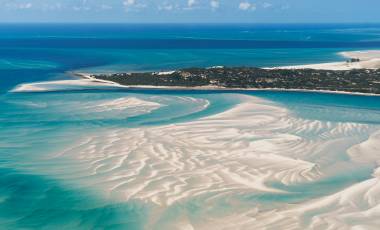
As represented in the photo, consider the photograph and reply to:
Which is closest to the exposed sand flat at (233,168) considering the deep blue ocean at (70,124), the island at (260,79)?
the deep blue ocean at (70,124)

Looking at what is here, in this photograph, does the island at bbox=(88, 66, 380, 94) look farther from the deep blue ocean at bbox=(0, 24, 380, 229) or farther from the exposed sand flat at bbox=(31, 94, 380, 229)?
the exposed sand flat at bbox=(31, 94, 380, 229)

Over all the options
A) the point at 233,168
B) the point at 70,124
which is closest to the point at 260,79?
the point at 70,124

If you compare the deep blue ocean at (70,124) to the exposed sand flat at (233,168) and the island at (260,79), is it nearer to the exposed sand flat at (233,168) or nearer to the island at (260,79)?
the exposed sand flat at (233,168)

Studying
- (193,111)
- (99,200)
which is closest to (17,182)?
(99,200)

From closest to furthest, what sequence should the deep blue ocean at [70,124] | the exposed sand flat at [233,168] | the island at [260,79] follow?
the exposed sand flat at [233,168]
the deep blue ocean at [70,124]
the island at [260,79]

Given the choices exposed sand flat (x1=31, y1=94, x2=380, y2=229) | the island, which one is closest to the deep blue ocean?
exposed sand flat (x1=31, y1=94, x2=380, y2=229)

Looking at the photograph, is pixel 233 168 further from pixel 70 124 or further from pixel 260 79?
pixel 260 79

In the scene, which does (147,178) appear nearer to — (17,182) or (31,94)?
(17,182)
